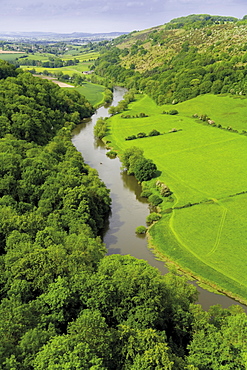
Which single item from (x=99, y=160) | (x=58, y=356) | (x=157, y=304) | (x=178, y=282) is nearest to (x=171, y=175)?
(x=99, y=160)

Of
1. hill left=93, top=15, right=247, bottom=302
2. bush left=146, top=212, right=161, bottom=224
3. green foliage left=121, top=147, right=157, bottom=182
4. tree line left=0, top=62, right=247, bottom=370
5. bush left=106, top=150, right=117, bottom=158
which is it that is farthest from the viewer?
bush left=106, top=150, right=117, bottom=158

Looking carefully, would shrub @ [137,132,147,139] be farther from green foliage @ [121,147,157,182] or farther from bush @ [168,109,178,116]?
bush @ [168,109,178,116]

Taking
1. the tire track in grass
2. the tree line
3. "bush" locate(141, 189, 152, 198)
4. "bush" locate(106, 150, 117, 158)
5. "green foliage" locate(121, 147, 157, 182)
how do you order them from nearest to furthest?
the tree line, the tire track in grass, "bush" locate(141, 189, 152, 198), "green foliage" locate(121, 147, 157, 182), "bush" locate(106, 150, 117, 158)

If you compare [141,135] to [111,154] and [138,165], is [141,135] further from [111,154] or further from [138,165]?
[138,165]

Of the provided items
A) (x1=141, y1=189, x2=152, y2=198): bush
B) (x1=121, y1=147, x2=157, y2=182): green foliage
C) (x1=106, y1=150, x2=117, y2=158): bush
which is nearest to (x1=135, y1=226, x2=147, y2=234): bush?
(x1=141, y1=189, x2=152, y2=198): bush

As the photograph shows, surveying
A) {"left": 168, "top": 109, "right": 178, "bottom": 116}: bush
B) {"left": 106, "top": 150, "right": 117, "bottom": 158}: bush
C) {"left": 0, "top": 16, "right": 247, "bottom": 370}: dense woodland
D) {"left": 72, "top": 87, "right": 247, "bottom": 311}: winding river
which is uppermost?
{"left": 168, "top": 109, "right": 178, "bottom": 116}: bush

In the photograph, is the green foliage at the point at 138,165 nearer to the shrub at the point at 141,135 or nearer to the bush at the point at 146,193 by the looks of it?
the bush at the point at 146,193

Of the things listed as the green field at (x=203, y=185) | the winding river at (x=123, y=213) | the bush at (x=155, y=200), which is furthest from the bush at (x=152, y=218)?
the bush at (x=155, y=200)

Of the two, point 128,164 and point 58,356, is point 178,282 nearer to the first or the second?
point 58,356

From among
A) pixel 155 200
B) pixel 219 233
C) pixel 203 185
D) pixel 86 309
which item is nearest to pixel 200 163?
pixel 203 185
